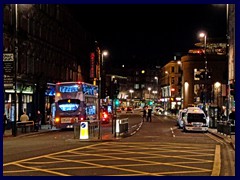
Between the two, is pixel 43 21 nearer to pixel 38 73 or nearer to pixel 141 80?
pixel 38 73

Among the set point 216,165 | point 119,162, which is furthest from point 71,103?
point 216,165

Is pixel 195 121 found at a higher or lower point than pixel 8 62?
lower

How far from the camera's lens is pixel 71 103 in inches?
1560

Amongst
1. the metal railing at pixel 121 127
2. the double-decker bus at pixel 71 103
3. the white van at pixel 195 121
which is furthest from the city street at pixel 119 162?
the double-decker bus at pixel 71 103

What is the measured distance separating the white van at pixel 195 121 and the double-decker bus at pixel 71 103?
811 centimetres

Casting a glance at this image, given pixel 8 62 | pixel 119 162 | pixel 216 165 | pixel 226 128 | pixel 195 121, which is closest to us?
pixel 216 165

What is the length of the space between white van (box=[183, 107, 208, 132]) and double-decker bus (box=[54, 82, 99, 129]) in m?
8.11

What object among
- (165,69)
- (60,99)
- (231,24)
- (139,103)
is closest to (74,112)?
(60,99)

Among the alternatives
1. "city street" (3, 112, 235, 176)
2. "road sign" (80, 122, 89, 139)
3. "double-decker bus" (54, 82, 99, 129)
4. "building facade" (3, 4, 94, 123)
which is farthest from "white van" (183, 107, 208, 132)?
"city street" (3, 112, 235, 176)

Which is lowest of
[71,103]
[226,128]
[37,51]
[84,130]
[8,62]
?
[226,128]

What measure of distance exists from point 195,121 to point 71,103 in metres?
9.87

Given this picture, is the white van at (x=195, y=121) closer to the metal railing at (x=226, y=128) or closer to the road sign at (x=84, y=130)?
the metal railing at (x=226, y=128)

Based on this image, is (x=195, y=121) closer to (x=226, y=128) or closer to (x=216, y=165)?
(x=226, y=128)

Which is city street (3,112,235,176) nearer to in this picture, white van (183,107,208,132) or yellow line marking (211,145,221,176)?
yellow line marking (211,145,221,176)
